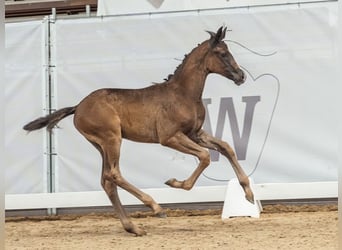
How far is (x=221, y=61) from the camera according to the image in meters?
4.80

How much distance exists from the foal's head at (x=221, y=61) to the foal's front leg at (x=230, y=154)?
1.67 ft

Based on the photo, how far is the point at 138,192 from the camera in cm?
467

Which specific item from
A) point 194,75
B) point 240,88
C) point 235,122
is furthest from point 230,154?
point 240,88

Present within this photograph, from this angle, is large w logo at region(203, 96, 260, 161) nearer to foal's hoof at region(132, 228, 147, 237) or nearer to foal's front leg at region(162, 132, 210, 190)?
foal's front leg at region(162, 132, 210, 190)

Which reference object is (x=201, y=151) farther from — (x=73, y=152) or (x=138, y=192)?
(x=73, y=152)

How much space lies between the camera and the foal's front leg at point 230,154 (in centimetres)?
474

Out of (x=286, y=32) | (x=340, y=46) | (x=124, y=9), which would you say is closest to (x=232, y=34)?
(x=286, y=32)

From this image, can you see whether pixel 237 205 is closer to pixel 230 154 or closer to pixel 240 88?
pixel 230 154

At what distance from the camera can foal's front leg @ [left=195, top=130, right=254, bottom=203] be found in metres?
4.74

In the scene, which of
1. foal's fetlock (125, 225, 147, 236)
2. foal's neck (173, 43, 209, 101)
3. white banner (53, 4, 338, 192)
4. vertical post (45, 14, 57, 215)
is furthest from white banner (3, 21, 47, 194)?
foal's neck (173, 43, 209, 101)

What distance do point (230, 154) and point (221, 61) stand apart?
0.74m

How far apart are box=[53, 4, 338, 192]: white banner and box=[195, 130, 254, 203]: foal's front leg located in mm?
1494

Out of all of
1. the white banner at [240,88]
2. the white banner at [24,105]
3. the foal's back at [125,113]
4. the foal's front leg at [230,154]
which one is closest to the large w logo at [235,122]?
the white banner at [240,88]

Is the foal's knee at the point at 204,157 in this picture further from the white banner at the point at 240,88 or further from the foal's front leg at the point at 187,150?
the white banner at the point at 240,88
